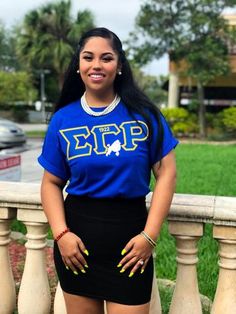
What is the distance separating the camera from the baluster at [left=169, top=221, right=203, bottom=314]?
221cm

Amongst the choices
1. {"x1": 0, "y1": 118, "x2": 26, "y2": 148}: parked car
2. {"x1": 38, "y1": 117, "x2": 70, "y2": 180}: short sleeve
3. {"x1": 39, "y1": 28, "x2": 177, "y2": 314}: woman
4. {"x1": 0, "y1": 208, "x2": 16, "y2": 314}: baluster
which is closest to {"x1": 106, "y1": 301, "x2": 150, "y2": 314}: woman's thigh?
{"x1": 39, "y1": 28, "x2": 177, "y2": 314}: woman

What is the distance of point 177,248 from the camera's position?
226 cm

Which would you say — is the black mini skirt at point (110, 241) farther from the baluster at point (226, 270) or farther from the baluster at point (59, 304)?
the baluster at point (59, 304)

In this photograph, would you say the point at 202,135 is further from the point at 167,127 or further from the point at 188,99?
the point at 167,127

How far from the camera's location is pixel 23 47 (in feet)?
93.6

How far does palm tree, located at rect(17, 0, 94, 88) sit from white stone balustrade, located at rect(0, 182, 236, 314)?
24944 mm

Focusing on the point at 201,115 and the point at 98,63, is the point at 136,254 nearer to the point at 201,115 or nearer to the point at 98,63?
the point at 98,63

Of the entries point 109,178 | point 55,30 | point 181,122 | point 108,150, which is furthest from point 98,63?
point 55,30

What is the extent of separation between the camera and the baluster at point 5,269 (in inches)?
98.4

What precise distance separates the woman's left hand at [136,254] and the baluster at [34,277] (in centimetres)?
73

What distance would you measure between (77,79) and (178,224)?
787 millimetres

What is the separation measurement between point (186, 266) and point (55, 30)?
26487 mm

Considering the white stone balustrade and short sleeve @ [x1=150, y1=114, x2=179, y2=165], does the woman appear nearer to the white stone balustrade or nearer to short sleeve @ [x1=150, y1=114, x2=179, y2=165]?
short sleeve @ [x1=150, y1=114, x2=179, y2=165]

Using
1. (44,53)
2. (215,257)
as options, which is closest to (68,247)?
(215,257)
